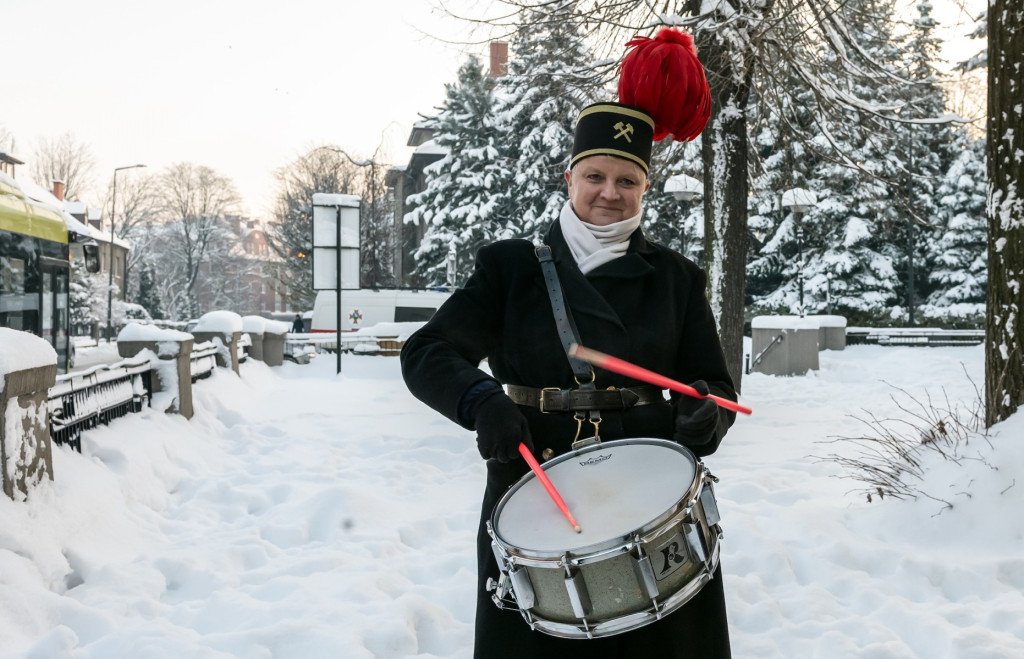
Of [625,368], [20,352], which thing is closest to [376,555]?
[20,352]

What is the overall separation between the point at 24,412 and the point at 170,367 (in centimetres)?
357

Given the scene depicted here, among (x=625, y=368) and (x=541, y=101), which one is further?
(x=541, y=101)

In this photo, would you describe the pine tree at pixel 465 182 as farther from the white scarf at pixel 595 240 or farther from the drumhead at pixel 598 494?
the drumhead at pixel 598 494

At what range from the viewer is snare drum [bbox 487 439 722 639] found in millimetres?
1752

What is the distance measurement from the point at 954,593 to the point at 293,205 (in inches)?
1461

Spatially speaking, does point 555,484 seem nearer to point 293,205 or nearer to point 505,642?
point 505,642

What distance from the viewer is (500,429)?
1.86 m

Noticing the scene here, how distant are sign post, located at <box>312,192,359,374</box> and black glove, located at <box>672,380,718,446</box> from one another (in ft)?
39.8

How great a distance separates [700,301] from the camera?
2.34m

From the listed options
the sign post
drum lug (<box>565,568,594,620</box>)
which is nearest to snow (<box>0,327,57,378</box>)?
drum lug (<box>565,568,594,620</box>)

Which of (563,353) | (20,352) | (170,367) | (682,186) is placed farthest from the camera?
(682,186)

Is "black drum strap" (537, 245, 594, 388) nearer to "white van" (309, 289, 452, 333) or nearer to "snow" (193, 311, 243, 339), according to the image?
"snow" (193, 311, 243, 339)

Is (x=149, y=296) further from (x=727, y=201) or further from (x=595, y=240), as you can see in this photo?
(x=595, y=240)

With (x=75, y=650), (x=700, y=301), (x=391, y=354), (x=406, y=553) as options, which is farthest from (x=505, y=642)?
(x=391, y=354)
